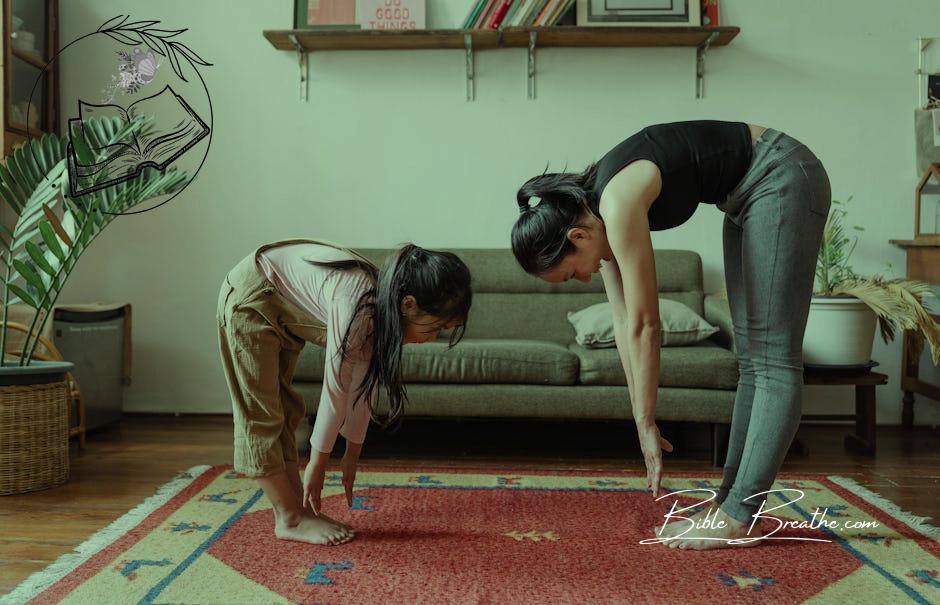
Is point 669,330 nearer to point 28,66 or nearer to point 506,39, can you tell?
point 506,39

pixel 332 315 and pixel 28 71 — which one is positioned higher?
pixel 28 71

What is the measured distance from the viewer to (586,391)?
237cm

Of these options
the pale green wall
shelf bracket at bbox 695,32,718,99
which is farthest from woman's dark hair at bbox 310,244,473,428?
shelf bracket at bbox 695,32,718,99

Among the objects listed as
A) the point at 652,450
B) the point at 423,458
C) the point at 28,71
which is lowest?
the point at 423,458

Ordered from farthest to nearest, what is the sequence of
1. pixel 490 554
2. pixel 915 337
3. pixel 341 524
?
pixel 915 337, pixel 341 524, pixel 490 554

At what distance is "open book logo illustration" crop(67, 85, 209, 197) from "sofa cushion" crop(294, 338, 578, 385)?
3.20 feet

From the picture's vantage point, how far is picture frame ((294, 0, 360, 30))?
308cm

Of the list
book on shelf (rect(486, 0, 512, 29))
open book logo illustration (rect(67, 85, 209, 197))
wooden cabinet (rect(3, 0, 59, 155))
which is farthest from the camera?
book on shelf (rect(486, 0, 512, 29))

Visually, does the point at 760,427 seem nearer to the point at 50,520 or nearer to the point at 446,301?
the point at 446,301

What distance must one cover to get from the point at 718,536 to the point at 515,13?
2.22m

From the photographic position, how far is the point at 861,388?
8.51ft

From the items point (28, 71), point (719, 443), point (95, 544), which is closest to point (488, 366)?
point (719, 443)

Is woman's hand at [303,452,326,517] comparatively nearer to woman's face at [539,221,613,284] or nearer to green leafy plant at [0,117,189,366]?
woman's face at [539,221,613,284]

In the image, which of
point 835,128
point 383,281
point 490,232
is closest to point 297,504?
point 383,281
